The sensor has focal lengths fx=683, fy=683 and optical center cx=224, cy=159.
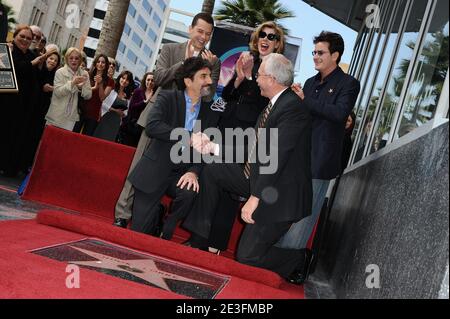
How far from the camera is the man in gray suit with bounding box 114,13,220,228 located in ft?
19.1

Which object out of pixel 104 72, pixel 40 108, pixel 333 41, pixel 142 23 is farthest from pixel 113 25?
pixel 142 23

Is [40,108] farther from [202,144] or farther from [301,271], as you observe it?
[301,271]

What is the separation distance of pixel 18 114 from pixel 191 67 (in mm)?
3427

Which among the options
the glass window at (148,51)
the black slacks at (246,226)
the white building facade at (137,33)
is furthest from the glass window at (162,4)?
the black slacks at (246,226)

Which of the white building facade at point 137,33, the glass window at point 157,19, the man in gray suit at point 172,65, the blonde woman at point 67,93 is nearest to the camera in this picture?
the man in gray suit at point 172,65

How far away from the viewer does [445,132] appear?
299 cm

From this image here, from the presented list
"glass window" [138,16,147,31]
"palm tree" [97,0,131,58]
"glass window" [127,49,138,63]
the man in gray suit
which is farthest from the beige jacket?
"glass window" [138,16,147,31]

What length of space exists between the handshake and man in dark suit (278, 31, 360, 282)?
78 centimetres

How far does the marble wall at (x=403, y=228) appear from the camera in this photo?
9.10 feet

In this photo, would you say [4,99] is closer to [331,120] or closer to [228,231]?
[228,231]

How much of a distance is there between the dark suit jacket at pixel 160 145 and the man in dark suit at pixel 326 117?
0.94 m

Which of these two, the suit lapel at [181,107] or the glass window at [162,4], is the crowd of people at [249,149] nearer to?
the suit lapel at [181,107]
